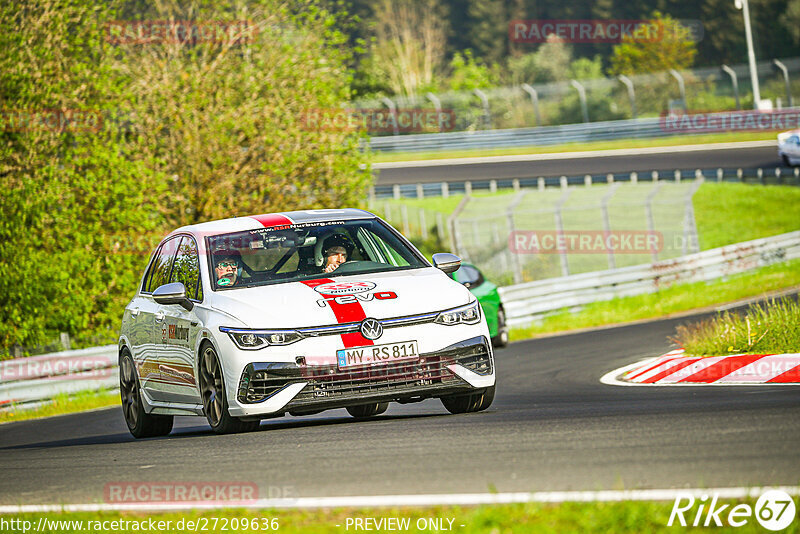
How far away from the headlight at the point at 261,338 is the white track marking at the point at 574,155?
43.3 metres

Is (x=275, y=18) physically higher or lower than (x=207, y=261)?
higher

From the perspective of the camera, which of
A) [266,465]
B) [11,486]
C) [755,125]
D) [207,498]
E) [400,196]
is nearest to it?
[207,498]

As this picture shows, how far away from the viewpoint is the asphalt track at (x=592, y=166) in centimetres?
4494

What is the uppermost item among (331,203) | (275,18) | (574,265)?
(275,18)

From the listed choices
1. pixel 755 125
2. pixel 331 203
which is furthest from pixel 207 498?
pixel 755 125

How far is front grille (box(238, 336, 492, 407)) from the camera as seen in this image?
8211mm

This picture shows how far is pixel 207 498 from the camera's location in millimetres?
6137

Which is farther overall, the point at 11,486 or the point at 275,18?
the point at 275,18

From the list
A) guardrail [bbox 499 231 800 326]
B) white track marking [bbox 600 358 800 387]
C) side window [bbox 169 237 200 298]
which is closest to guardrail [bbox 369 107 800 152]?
guardrail [bbox 499 231 800 326]

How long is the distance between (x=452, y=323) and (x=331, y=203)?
19.4 meters

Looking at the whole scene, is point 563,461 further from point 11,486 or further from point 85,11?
point 85,11

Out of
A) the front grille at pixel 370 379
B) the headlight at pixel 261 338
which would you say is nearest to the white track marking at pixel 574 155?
the front grille at pixel 370 379

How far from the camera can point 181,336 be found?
30.5ft

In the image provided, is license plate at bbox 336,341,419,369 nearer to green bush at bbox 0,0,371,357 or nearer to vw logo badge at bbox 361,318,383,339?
vw logo badge at bbox 361,318,383,339
